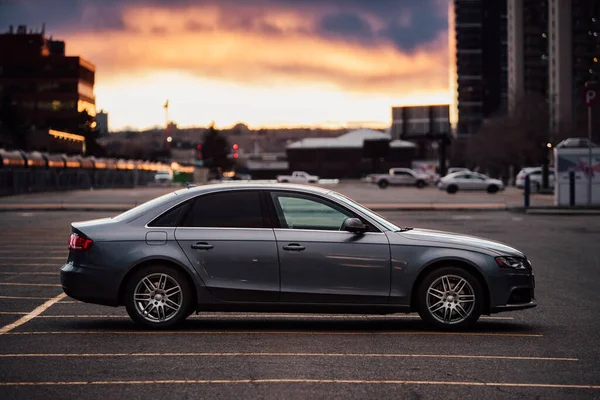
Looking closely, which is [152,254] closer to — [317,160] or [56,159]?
[56,159]

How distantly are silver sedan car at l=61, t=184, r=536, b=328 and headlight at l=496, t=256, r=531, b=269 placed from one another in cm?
1

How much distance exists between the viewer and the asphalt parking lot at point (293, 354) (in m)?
7.00

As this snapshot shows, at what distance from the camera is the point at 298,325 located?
10.3 meters

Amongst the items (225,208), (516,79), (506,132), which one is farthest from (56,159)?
(516,79)

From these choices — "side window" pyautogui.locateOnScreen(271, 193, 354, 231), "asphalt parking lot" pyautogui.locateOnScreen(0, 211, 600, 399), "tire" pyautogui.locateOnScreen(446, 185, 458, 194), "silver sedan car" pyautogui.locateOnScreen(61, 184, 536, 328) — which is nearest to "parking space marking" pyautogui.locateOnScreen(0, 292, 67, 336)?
Result: "asphalt parking lot" pyautogui.locateOnScreen(0, 211, 600, 399)

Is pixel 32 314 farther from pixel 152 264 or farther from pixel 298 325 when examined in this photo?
pixel 298 325

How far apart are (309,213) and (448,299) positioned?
1638 millimetres

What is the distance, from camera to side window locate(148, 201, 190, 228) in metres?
9.91

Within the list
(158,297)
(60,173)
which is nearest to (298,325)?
(158,297)

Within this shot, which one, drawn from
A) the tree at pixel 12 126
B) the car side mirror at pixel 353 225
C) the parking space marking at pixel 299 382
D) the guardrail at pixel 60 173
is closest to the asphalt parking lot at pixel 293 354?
the parking space marking at pixel 299 382

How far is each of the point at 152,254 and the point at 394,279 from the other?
95.5 inches

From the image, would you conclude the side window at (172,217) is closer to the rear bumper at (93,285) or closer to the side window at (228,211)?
the side window at (228,211)

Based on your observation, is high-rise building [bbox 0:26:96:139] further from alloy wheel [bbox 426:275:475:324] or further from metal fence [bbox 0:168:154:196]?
alloy wheel [bbox 426:275:475:324]

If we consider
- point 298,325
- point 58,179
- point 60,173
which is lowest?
point 298,325
